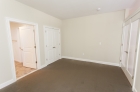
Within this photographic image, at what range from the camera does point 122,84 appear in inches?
90.2

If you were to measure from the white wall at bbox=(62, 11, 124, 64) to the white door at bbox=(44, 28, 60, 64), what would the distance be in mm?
541

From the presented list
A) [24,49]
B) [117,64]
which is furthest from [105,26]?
[24,49]

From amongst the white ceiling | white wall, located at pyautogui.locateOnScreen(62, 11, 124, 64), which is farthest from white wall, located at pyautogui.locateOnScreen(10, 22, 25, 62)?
white wall, located at pyautogui.locateOnScreen(62, 11, 124, 64)

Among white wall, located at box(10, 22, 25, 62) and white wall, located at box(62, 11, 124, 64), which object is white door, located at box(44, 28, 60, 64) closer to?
white wall, located at box(62, 11, 124, 64)

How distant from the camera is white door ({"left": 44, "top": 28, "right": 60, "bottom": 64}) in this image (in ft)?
12.9

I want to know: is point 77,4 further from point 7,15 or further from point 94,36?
point 7,15

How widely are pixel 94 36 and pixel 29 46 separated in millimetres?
3535

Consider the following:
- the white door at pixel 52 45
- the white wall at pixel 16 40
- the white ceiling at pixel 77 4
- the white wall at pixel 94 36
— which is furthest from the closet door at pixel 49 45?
A: the white wall at pixel 16 40

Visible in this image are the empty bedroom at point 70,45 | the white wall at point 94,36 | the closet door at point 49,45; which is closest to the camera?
the empty bedroom at point 70,45

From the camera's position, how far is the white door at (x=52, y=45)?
3.92m

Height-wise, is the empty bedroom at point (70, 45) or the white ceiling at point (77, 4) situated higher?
the white ceiling at point (77, 4)

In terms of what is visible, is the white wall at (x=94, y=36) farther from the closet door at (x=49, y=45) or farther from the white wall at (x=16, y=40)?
the white wall at (x=16, y=40)

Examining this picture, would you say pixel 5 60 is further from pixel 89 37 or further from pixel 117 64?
pixel 117 64

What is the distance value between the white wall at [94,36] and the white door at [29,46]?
2253 mm
